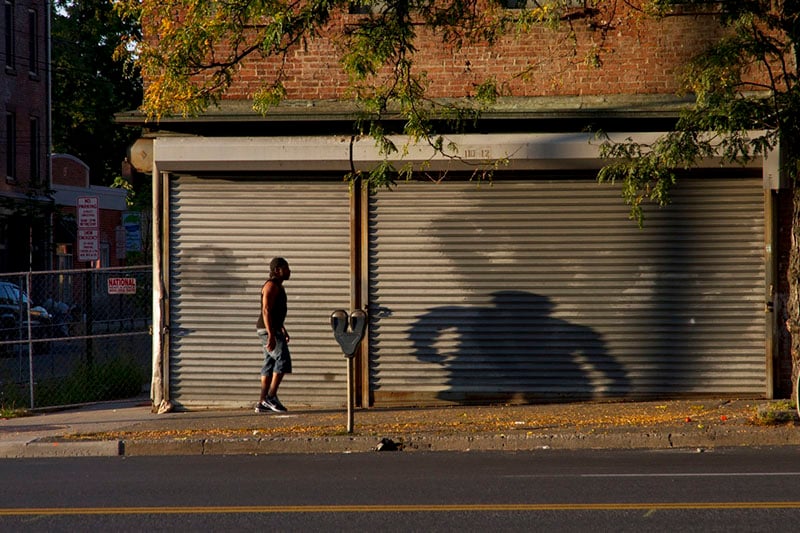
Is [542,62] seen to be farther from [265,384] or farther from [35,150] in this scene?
[35,150]

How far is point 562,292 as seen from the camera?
1592cm

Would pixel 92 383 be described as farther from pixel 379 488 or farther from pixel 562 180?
pixel 379 488

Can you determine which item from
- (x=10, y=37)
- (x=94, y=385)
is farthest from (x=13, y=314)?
(x=10, y=37)

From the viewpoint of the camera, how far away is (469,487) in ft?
31.8

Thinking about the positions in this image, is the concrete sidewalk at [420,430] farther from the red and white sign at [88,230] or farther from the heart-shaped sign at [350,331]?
the red and white sign at [88,230]

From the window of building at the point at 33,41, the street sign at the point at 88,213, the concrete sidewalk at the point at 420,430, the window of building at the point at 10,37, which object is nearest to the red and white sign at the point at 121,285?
the street sign at the point at 88,213

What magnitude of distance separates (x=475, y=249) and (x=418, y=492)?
685cm

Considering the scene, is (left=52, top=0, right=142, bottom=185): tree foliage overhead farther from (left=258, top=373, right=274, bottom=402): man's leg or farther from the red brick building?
(left=258, top=373, right=274, bottom=402): man's leg

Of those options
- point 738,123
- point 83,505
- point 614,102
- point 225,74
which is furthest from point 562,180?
point 83,505

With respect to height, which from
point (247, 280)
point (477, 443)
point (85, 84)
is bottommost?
point (477, 443)

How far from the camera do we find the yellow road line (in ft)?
27.7

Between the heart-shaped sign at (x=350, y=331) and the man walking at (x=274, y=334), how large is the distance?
1.92 metres

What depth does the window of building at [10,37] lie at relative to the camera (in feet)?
144

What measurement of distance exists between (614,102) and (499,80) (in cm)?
150
